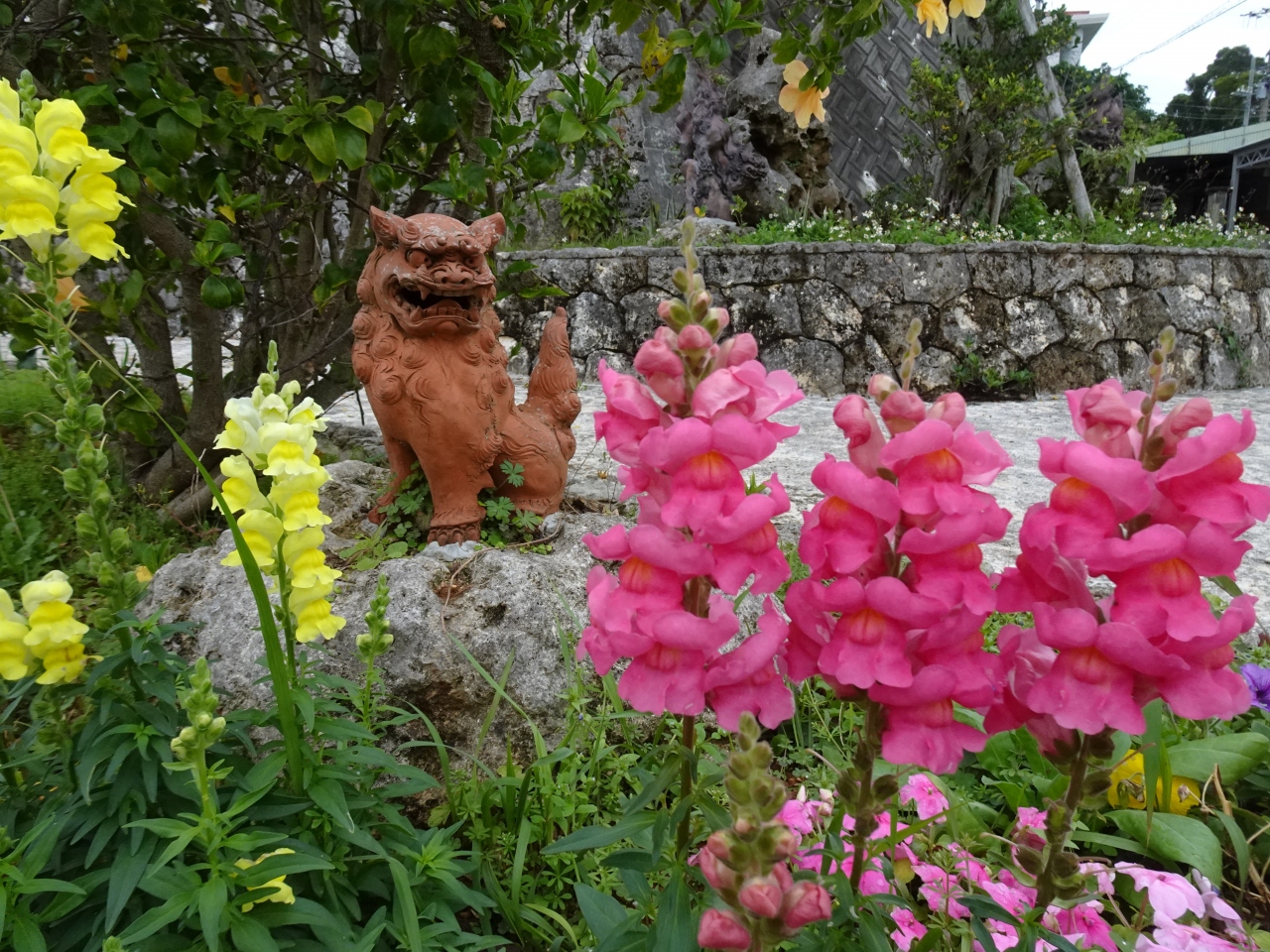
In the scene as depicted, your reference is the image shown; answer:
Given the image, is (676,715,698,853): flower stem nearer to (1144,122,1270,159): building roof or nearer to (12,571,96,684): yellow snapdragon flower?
(12,571,96,684): yellow snapdragon flower

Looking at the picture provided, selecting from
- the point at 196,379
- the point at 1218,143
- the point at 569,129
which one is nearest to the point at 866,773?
the point at 569,129

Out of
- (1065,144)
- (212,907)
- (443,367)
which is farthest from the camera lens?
(1065,144)

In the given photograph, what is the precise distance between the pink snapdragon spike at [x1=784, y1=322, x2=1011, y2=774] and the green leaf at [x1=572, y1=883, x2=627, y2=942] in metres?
0.47

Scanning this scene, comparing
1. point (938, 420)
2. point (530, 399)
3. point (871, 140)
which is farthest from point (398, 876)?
point (871, 140)

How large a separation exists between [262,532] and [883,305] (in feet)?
21.8

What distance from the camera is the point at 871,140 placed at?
1411cm

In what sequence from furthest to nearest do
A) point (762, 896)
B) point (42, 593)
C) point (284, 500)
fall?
point (284, 500), point (42, 593), point (762, 896)

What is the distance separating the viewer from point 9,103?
144 cm

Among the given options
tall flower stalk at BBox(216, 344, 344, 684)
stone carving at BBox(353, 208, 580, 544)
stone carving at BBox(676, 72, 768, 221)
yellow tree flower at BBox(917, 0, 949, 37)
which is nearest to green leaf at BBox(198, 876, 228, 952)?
tall flower stalk at BBox(216, 344, 344, 684)

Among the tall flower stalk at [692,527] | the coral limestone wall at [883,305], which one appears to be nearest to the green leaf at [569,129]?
the tall flower stalk at [692,527]

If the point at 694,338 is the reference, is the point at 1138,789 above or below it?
below

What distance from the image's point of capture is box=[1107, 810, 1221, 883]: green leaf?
1.47 m

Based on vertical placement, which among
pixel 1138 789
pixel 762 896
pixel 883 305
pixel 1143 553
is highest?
pixel 1143 553

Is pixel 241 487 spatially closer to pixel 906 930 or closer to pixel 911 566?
pixel 911 566
